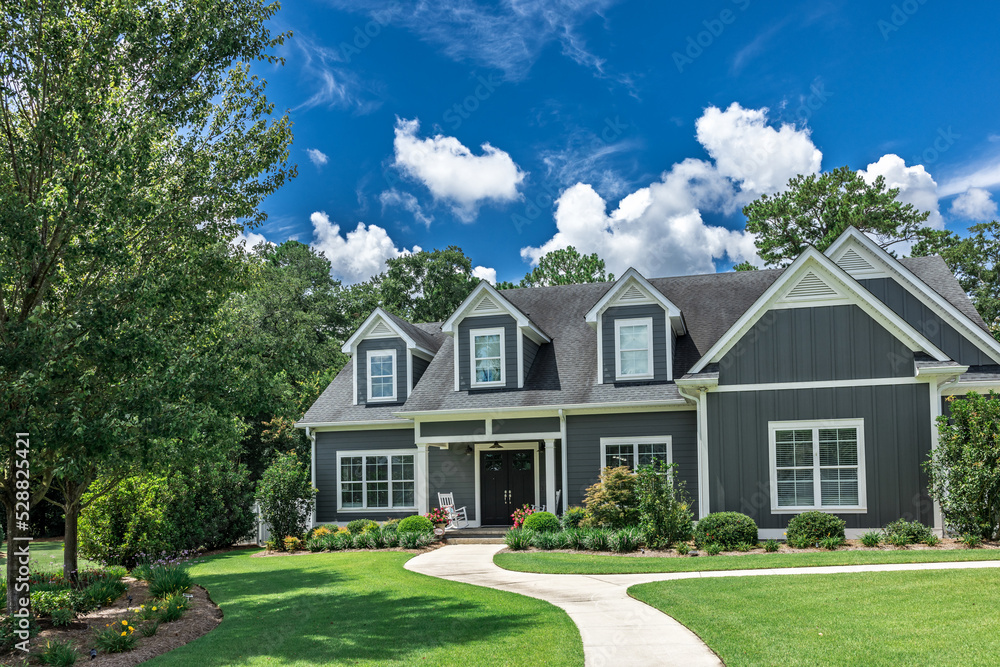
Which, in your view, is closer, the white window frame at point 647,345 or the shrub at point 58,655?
the shrub at point 58,655

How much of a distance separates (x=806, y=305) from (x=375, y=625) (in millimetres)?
12043

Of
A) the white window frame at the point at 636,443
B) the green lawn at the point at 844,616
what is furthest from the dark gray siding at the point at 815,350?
the green lawn at the point at 844,616

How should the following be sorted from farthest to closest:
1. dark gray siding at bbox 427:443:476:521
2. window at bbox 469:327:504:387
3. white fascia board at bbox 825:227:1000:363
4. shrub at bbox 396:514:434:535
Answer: dark gray siding at bbox 427:443:476:521, window at bbox 469:327:504:387, shrub at bbox 396:514:434:535, white fascia board at bbox 825:227:1000:363

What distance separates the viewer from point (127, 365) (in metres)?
9.44

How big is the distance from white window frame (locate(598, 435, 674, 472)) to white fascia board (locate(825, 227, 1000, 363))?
6.03 meters

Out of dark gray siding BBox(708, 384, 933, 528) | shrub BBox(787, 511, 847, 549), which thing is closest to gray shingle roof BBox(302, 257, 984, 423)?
dark gray siding BBox(708, 384, 933, 528)

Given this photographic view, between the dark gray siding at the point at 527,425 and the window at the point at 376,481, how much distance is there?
3471 millimetres

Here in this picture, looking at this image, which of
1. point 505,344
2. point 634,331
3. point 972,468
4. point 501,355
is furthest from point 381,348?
point 972,468

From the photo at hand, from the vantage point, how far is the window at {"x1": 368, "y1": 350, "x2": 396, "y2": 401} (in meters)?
24.2

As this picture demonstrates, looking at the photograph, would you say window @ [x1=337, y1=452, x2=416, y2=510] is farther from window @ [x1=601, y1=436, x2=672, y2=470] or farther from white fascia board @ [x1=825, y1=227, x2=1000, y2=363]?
white fascia board @ [x1=825, y1=227, x2=1000, y2=363]

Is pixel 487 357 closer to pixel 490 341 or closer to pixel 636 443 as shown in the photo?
pixel 490 341

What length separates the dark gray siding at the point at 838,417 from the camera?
1642cm

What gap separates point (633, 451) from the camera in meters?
20.2

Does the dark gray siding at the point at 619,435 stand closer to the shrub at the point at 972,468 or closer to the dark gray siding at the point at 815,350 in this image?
the dark gray siding at the point at 815,350
